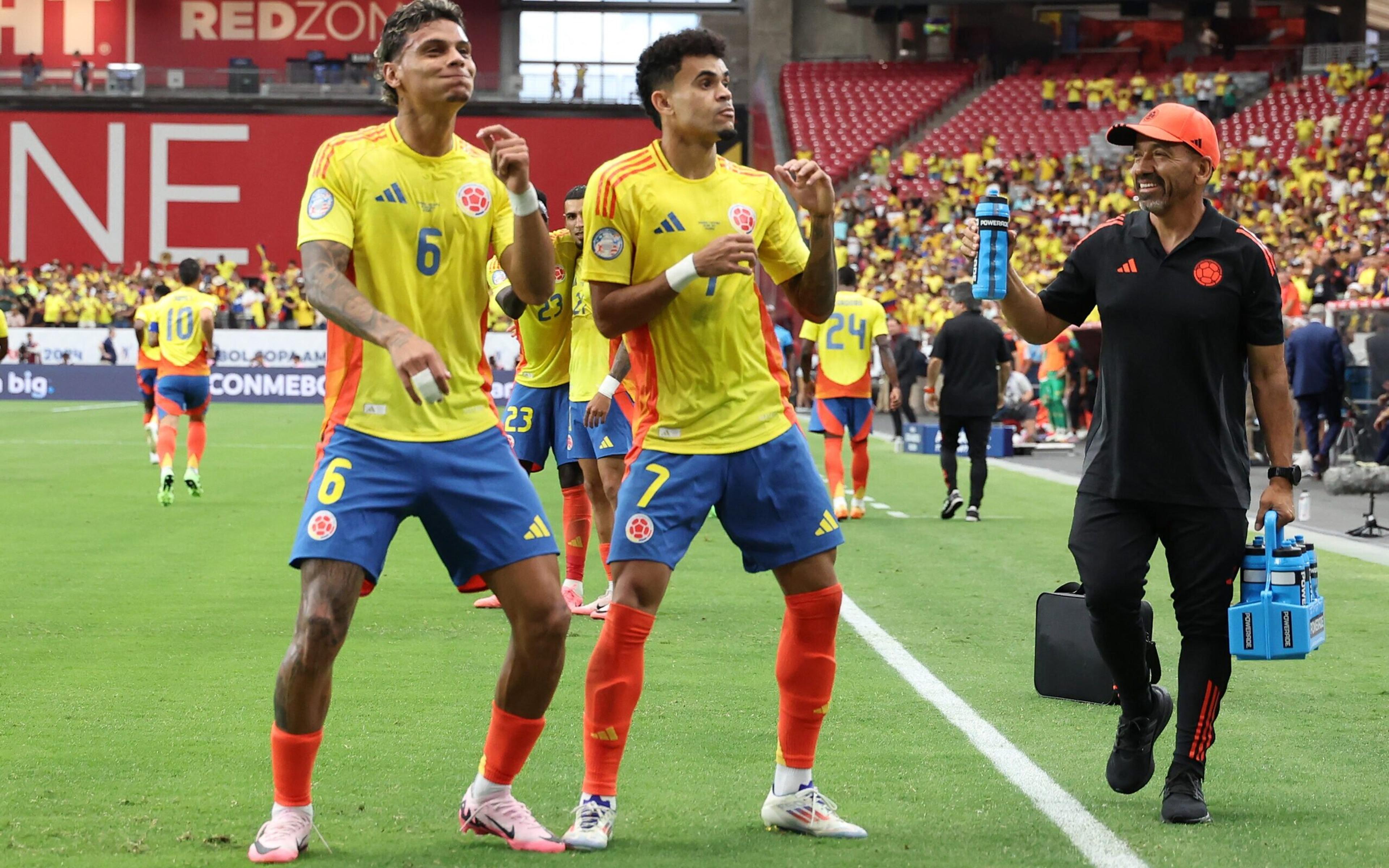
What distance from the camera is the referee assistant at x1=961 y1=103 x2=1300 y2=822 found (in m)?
5.12

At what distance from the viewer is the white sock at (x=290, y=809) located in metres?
4.50

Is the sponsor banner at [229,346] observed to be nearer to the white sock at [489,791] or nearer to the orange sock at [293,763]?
the white sock at [489,791]

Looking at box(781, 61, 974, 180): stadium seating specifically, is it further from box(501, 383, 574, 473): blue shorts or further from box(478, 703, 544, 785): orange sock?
box(478, 703, 544, 785): orange sock

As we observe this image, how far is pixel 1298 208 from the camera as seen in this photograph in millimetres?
34500

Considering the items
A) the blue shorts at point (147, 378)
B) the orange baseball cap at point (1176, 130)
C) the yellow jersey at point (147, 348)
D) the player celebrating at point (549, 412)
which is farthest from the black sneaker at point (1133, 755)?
the blue shorts at point (147, 378)

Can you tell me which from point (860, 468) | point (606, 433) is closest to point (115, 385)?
point (860, 468)

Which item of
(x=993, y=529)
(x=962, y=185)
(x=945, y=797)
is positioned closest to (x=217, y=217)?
(x=962, y=185)

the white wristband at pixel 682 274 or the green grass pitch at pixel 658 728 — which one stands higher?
the white wristband at pixel 682 274

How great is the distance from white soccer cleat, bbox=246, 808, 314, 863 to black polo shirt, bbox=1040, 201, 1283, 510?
243 centimetres

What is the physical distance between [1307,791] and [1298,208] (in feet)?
103

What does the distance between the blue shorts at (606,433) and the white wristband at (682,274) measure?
4070mm

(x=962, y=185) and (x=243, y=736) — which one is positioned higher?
(x=962, y=185)

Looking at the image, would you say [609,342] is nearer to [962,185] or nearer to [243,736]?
[243,736]

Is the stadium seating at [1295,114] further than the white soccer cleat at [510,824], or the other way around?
the stadium seating at [1295,114]
